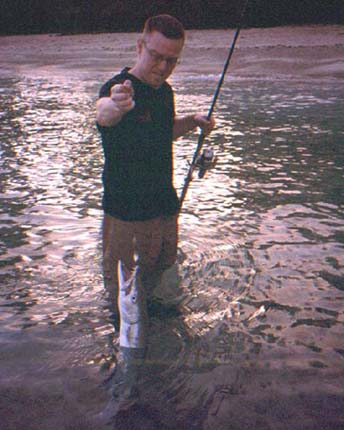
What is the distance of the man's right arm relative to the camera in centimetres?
280

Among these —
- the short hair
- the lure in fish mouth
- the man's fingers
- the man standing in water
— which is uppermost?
the short hair

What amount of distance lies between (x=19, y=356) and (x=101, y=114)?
1.63m

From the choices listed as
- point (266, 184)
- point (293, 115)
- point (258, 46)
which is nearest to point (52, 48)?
point (258, 46)

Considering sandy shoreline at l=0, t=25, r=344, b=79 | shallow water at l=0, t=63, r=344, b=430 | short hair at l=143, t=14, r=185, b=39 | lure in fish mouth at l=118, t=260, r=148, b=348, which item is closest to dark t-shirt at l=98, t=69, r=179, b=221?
short hair at l=143, t=14, r=185, b=39

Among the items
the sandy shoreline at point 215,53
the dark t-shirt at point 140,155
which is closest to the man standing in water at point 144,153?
the dark t-shirt at point 140,155

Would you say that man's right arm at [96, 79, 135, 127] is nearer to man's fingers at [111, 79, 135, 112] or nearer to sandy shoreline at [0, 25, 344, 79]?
man's fingers at [111, 79, 135, 112]

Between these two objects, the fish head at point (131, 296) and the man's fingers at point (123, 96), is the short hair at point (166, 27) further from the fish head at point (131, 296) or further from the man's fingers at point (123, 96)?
the fish head at point (131, 296)

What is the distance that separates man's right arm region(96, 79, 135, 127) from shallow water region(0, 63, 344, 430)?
1.49m

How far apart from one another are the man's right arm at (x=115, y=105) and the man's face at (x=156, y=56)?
0.28 m

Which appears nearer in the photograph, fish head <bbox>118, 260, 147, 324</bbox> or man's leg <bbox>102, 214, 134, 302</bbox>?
fish head <bbox>118, 260, 147, 324</bbox>

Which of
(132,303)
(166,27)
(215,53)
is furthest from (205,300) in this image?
(215,53)

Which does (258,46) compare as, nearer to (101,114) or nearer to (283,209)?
(283,209)

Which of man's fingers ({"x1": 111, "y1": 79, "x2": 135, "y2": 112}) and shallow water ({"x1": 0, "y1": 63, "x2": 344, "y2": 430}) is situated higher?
man's fingers ({"x1": 111, "y1": 79, "x2": 135, "y2": 112})

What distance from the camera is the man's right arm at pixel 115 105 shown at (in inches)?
110
